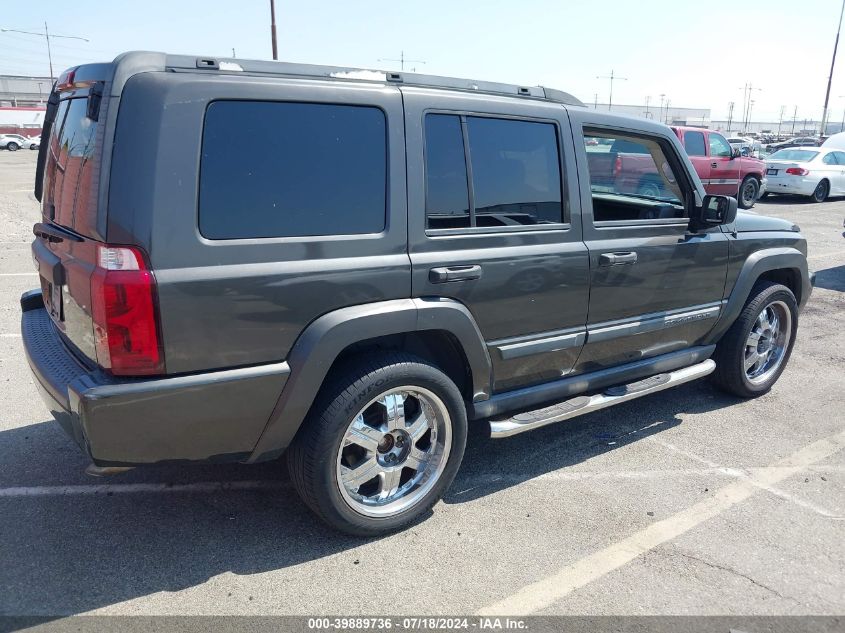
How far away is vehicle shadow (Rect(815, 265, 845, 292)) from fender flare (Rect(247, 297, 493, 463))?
7707 mm

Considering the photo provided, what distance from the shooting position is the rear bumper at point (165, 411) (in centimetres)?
250

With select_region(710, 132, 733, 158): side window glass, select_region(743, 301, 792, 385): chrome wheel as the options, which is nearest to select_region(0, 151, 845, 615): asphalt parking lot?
select_region(743, 301, 792, 385): chrome wheel

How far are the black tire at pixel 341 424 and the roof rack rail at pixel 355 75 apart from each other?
49.3 inches

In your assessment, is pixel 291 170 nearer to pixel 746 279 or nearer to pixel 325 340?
pixel 325 340

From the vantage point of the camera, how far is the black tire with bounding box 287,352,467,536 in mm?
2891

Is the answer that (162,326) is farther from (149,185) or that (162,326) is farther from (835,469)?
(835,469)

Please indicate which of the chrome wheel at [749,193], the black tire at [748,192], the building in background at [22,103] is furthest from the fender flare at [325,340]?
the building in background at [22,103]

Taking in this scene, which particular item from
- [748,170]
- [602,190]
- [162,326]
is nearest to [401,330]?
[162,326]

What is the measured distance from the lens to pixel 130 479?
363 cm

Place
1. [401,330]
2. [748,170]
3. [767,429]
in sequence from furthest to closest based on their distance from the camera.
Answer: [748,170]
[767,429]
[401,330]

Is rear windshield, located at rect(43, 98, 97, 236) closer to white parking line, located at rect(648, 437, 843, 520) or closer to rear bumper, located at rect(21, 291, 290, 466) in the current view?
rear bumper, located at rect(21, 291, 290, 466)

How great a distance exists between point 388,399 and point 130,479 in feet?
5.17

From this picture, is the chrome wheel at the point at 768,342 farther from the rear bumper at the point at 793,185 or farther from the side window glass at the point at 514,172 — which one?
the rear bumper at the point at 793,185

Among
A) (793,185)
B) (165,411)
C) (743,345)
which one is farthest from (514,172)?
(793,185)
